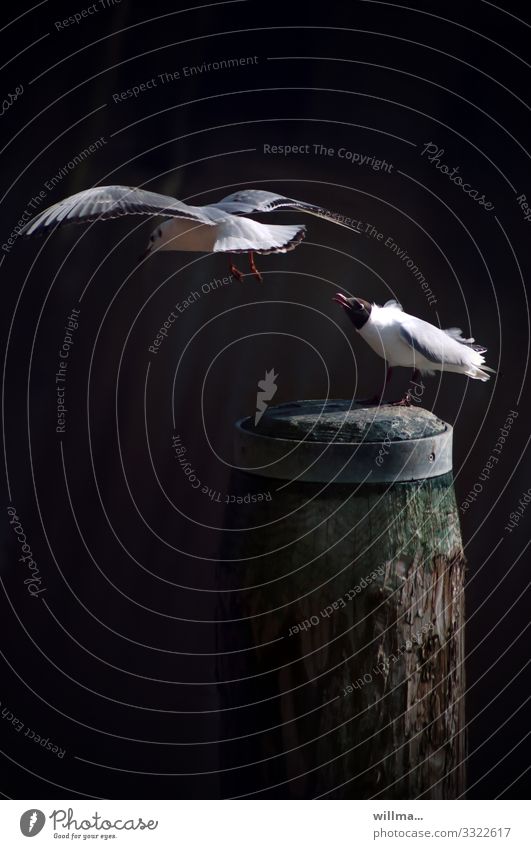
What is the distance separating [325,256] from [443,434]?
162 cm

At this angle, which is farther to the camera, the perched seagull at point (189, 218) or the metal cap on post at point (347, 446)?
the perched seagull at point (189, 218)

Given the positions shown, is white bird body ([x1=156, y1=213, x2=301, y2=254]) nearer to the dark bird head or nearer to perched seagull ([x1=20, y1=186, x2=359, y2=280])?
perched seagull ([x1=20, y1=186, x2=359, y2=280])

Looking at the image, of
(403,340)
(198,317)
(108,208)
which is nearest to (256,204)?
(108,208)

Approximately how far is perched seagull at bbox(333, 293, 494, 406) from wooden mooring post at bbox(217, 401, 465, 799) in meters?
0.22

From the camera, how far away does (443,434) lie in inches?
94.4

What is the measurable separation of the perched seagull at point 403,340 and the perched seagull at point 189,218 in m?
0.28

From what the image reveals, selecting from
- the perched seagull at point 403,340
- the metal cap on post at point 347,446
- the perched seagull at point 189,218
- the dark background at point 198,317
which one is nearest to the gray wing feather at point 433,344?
the perched seagull at point 403,340

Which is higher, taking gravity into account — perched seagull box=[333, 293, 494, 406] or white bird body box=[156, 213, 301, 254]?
white bird body box=[156, 213, 301, 254]

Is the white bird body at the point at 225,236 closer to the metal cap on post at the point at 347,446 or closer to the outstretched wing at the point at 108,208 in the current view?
the outstretched wing at the point at 108,208

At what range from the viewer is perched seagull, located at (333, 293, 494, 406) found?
2572 mm

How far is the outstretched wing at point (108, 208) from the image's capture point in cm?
254

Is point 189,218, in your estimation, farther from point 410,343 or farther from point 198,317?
point 198,317

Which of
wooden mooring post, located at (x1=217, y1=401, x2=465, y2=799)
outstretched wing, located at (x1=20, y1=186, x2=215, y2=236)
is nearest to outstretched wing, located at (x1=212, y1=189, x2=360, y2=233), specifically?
outstretched wing, located at (x1=20, y1=186, x2=215, y2=236)

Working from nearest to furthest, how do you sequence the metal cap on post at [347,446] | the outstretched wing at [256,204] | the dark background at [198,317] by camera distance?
the metal cap on post at [347,446] < the outstretched wing at [256,204] < the dark background at [198,317]
